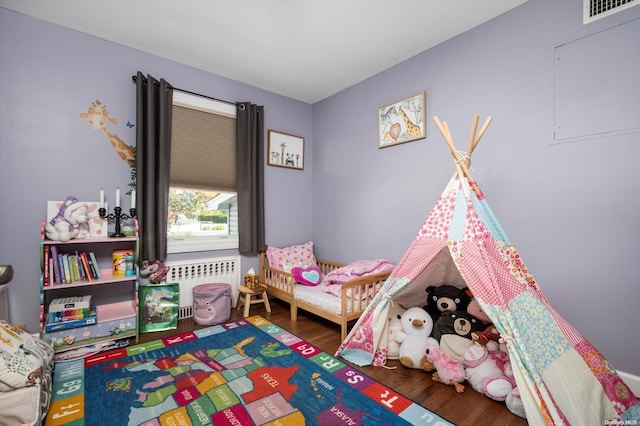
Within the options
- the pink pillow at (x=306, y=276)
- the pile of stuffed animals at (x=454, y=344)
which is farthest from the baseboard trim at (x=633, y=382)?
the pink pillow at (x=306, y=276)

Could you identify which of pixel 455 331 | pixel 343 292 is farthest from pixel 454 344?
pixel 343 292

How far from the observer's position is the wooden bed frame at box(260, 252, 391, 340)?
2646 millimetres

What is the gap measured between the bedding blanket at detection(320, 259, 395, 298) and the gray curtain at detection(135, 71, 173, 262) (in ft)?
5.93

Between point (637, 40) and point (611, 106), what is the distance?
404 millimetres

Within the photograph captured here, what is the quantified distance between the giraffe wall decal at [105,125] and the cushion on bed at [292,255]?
1838 mm

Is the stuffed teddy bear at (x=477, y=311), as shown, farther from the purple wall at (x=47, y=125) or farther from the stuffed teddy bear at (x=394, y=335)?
the purple wall at (x=47, y=125)

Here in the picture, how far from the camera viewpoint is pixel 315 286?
3.32m

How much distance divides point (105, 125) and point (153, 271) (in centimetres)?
152

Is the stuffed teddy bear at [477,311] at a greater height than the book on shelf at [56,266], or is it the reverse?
the book on shelf at [56,266]

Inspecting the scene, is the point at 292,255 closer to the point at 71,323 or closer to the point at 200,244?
the point at 200,244

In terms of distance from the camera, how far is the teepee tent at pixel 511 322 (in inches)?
58.6

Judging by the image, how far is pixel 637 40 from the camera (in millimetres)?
1842

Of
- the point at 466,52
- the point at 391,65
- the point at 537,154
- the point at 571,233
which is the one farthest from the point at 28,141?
the point at 571,233

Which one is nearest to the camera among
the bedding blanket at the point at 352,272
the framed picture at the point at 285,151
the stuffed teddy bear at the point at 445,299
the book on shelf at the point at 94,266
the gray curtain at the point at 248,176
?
the stuffed teddy bear at the point at 445,299
